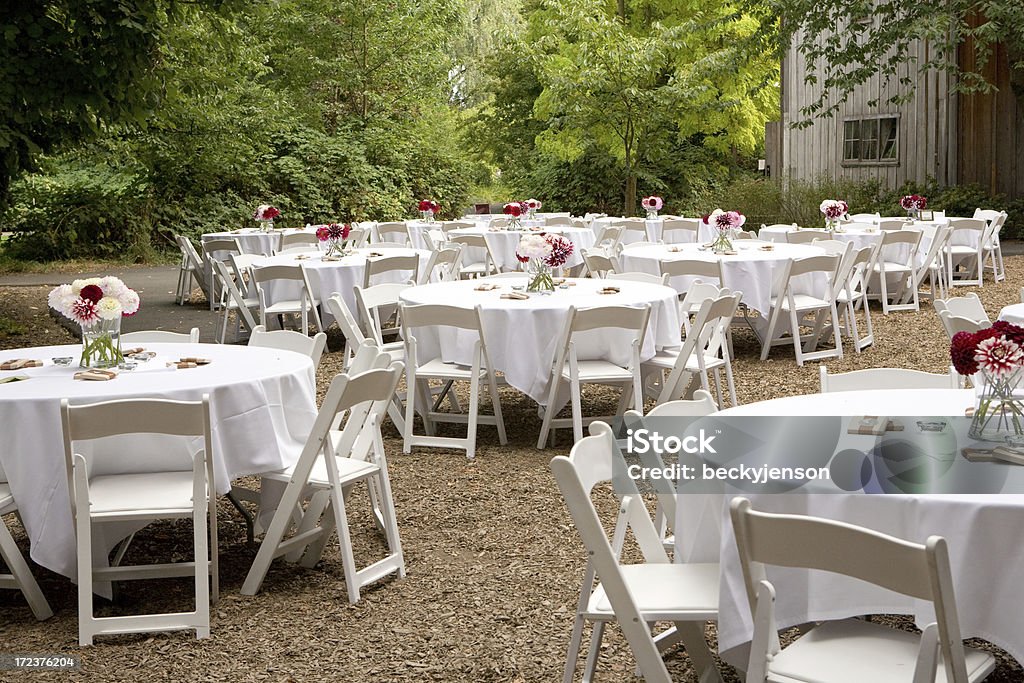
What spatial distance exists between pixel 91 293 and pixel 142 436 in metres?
0.82

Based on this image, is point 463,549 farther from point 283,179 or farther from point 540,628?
point 283,179

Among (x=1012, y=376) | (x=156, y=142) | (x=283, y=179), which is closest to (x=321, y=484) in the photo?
(x=1012, y=376)

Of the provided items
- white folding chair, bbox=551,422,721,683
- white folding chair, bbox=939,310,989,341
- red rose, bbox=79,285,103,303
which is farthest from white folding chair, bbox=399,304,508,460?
white folding chair, bbox=551,422,721,683

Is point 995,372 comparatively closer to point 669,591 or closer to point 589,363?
point 669,591

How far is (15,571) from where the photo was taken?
170 inches

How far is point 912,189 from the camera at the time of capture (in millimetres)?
21812

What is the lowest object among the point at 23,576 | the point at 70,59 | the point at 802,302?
the point at 23,576

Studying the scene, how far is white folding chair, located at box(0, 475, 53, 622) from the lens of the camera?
4.30 meters

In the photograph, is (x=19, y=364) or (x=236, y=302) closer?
(x=19, y=364)

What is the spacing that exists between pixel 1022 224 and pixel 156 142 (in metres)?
16.0

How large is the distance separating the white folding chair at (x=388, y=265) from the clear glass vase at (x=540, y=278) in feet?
9.46

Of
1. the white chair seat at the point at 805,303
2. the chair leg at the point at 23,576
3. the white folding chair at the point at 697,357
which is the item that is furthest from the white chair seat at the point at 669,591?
the white chair seat at the point at 805,303

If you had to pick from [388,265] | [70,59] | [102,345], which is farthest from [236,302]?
[102,345]

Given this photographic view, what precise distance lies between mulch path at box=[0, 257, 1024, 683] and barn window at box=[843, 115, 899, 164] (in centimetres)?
1860
